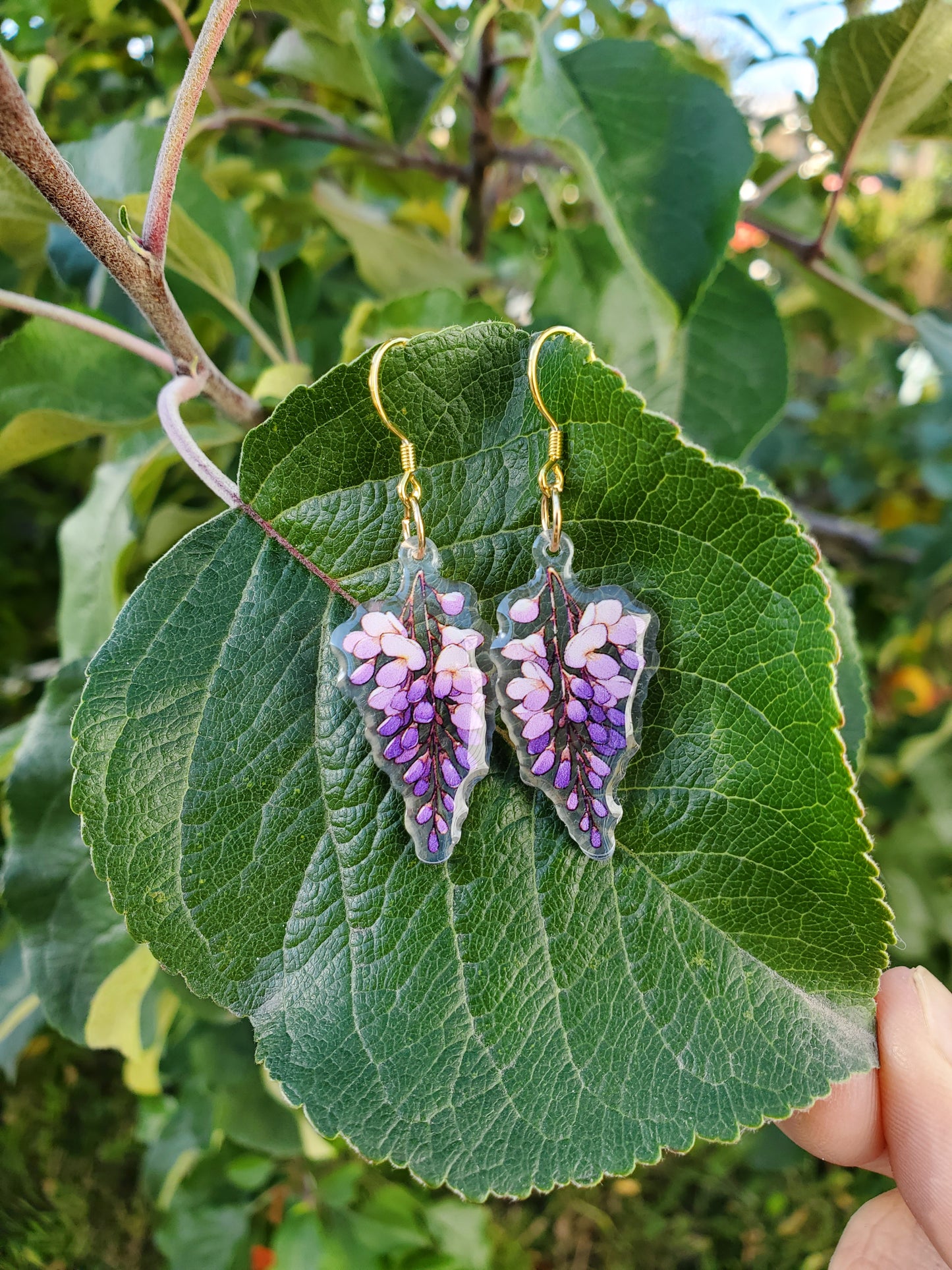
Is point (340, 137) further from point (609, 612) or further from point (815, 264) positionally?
point (609, 612)

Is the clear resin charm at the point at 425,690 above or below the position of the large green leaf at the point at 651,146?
below

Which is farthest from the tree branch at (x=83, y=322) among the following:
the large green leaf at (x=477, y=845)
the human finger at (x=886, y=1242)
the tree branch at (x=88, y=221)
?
the human finger at (x=886, y=1242)

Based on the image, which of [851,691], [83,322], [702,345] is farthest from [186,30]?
[851,691]

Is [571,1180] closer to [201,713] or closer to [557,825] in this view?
[557,825]

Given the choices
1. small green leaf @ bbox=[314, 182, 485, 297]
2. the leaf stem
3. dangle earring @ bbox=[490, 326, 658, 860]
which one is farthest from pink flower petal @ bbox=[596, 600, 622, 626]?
small green leaf @ bbox=[314, 182, 485, 297]

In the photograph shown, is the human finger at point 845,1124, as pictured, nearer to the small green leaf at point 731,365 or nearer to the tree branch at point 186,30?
the small green leaf at point 731,365

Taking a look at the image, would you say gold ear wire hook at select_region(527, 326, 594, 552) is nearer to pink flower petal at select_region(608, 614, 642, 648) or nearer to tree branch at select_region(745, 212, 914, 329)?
pink flower petal at select_region(608, 614, 642, 648)
